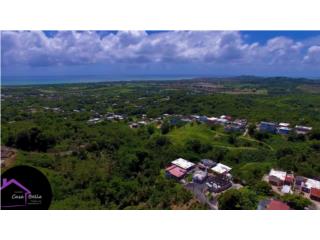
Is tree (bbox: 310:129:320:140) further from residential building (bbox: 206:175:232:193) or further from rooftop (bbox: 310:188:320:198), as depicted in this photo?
residential building (bbox: 206:175:232:193)

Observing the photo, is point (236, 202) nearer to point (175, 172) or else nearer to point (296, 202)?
point (296, 202)

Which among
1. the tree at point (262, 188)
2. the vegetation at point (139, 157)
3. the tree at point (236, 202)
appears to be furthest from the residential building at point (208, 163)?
the tree at point (236, 202)

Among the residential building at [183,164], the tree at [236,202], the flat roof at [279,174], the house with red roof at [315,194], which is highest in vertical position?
the tree at [236,202]

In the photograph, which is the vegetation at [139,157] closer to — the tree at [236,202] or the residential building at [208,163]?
the tree at [236,202]

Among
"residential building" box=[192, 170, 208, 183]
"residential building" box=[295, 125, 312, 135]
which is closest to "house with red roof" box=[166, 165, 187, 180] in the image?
"residential building" box=[192, 170, 208, 183]

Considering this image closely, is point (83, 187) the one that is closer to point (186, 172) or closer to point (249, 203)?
point (186, 172)

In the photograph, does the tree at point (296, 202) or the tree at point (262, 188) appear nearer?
the tree at point (296, 202)
